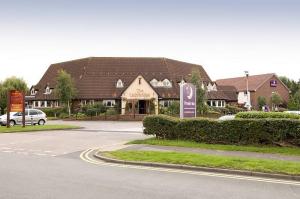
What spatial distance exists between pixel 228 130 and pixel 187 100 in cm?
459

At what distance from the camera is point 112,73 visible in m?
64.8

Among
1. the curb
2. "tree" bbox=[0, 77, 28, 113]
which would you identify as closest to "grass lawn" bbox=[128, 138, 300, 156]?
the curb

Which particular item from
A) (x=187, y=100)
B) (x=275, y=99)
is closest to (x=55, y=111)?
(x=187, y=100)

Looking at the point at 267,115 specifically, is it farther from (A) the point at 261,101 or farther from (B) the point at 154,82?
(A) the point at 261,101

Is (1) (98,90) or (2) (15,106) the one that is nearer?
(2) (15,106)

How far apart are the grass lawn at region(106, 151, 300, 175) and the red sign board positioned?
19968mm

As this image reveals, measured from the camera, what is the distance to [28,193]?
893 cm

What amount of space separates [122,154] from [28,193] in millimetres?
6746

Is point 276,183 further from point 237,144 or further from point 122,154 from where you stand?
point 237,144

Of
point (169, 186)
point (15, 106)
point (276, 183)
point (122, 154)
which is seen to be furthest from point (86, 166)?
point (15, 106)

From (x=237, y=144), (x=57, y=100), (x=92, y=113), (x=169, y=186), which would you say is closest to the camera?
(x=169, y=186)

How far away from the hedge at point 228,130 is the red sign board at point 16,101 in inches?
629

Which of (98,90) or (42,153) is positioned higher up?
(98,90)

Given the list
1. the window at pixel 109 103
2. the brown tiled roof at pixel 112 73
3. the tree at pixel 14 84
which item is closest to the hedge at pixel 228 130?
the window at pixel 109 103
